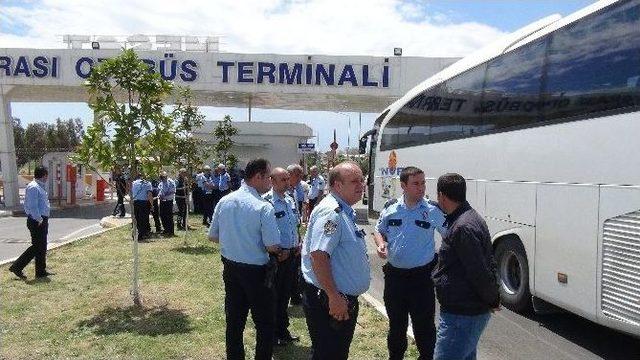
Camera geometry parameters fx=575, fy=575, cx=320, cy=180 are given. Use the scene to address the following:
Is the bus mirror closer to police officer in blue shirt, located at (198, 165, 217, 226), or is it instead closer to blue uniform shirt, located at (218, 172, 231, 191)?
blue uniform shirt, located at (218, 172, 231, 191)

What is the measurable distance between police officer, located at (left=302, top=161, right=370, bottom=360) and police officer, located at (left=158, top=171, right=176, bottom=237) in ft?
40.4

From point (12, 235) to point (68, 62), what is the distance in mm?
9031

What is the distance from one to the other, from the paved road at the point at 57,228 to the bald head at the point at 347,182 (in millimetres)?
10353

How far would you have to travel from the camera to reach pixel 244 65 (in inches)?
904

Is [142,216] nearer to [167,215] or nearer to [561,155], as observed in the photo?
[167,215]

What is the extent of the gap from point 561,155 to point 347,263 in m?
3.83

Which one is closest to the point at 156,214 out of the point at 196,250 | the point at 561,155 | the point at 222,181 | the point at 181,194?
the point at 181,194

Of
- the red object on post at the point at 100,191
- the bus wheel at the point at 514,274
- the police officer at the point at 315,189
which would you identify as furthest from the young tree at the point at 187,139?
the red object on post at the point at 100,191

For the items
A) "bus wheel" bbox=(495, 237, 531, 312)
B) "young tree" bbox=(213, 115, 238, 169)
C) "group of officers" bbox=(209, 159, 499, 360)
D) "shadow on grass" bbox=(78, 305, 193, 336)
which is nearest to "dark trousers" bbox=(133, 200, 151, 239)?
"young tree" bbox=(213, 115, 238, 169)

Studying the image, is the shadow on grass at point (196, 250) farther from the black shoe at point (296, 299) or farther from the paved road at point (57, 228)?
the black shoe at point (296, 299)

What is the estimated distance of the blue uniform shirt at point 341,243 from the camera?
3.65 meters

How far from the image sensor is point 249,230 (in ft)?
16.2

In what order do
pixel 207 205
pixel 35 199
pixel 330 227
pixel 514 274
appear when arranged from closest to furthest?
pixel 330 227 → pixel 514 274 → pixel 35 199 → pixel 207 205

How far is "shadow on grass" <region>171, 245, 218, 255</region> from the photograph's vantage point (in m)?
12.3
